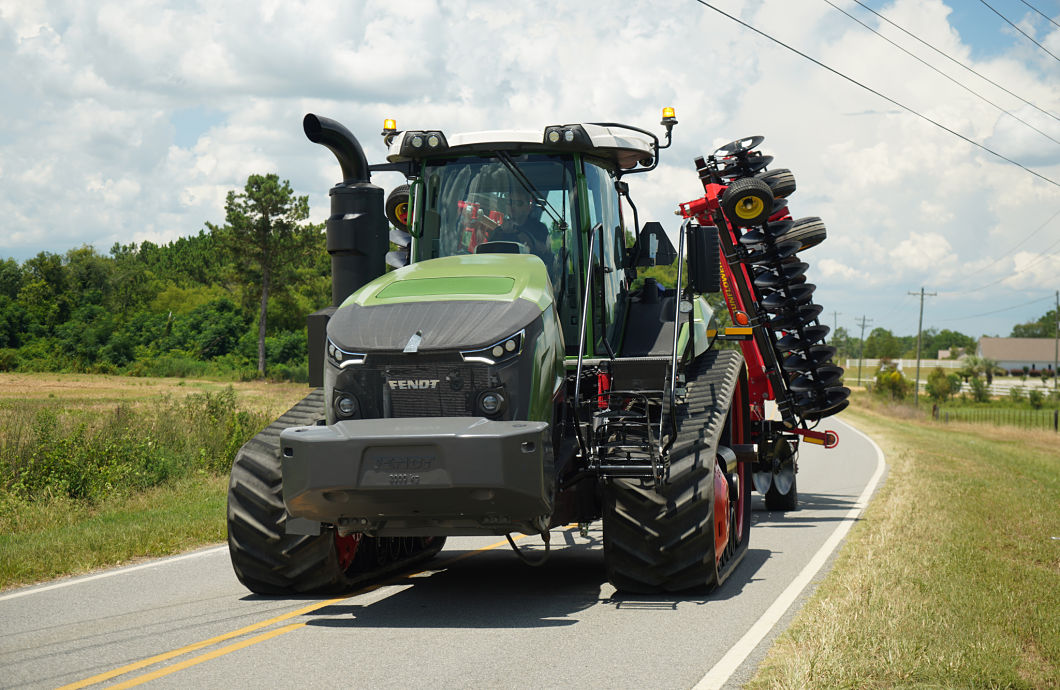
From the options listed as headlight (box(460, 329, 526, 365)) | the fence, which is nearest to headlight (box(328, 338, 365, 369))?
headlight (box(460, 329, 526, 365))

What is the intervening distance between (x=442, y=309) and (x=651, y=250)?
2.98 m

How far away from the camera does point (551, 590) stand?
816 centimetres

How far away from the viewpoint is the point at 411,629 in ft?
22.0

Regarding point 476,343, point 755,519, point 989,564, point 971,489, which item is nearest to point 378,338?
point 476,343

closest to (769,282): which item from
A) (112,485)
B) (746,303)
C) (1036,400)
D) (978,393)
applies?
(746,303)

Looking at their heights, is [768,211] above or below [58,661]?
above

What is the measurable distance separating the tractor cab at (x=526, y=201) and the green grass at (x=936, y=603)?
2743 mm

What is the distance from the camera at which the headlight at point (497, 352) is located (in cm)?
672

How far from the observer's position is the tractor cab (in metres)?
8.20

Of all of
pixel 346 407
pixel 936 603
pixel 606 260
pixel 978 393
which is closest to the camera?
pixel 346 407

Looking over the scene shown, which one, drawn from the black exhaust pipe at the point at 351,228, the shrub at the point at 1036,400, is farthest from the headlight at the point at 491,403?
the shrub at the point at 1036,400

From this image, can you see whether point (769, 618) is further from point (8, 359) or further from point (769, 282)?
point (8, 359)

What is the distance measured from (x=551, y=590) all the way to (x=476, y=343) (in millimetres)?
2409

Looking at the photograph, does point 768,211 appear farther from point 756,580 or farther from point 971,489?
point 971,489
